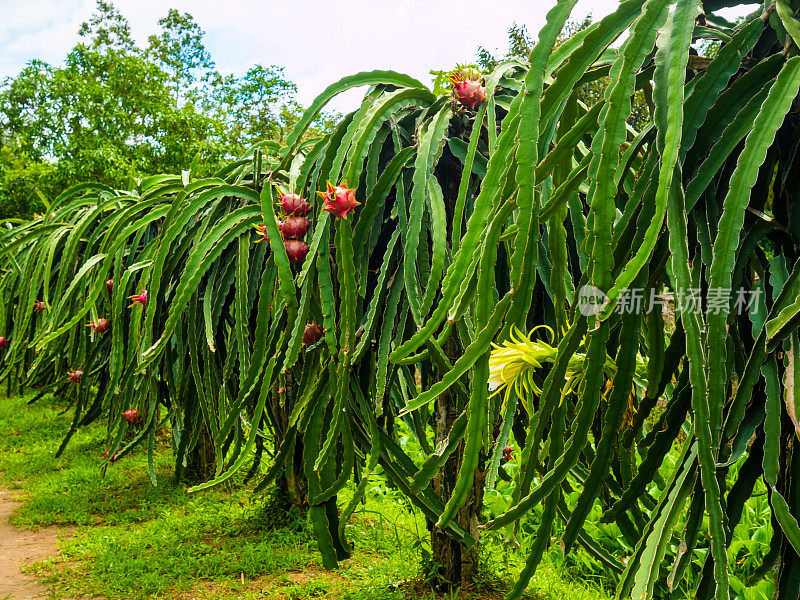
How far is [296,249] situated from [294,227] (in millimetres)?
56

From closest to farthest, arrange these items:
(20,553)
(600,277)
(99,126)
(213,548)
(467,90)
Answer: (600,277) → (467,90) → (213,548) → (20,553) → (99,126)

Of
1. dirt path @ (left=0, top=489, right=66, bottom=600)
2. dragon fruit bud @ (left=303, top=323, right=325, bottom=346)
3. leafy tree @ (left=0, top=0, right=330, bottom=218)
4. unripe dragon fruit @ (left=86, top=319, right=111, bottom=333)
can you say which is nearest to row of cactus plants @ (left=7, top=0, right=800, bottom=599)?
dragon fruit bud @ (left=303, top=323, right=325, bottom=346)

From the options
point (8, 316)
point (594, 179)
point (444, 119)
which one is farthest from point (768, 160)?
point (8, 316)

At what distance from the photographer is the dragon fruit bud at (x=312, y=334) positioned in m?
1.62

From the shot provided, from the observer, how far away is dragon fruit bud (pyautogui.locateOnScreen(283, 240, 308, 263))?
1.62 m

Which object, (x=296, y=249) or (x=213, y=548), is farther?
(x=213, y=548)

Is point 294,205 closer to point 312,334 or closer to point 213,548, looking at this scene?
point 312,334

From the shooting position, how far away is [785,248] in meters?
0.90

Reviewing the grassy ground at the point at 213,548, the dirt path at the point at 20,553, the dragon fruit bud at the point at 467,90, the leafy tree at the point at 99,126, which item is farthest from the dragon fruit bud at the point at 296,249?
the leafy tree at the point at 99,126

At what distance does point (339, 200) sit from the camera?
141cm

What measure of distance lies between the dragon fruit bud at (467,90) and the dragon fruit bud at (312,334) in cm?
65

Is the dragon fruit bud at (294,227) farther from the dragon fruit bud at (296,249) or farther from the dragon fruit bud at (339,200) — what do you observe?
the dragon fruit bud at (339,200)

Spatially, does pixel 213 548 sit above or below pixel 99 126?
below

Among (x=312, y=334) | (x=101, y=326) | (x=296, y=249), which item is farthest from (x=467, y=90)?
(x=101, y=326)
